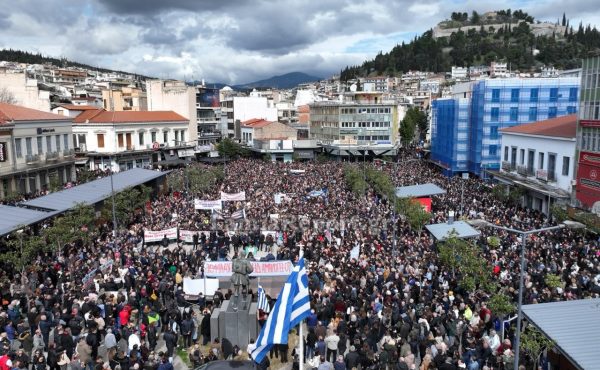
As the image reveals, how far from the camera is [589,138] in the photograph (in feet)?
104

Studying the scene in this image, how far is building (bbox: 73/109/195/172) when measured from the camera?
56.8 metres

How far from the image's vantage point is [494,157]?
53250mm

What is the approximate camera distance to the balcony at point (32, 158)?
39.6m

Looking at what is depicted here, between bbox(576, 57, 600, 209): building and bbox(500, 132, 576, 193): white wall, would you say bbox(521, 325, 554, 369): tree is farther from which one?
bbox(500, 132, 576, 193): white wall

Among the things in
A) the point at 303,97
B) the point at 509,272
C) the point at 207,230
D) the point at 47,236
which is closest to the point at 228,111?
the point at 303,97

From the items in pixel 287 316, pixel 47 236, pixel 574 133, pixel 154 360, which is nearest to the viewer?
pixel 287 316

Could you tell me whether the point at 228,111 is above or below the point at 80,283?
above

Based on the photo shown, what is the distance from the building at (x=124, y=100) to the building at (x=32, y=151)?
25.1 meters

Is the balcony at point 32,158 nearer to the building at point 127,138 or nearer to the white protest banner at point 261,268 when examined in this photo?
the building at point 127,138

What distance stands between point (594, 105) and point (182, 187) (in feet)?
101

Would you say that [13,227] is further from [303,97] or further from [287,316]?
[303,97]

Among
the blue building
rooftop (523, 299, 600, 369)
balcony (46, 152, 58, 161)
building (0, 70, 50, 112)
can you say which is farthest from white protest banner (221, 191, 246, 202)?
building (0, 70, 50, 112)

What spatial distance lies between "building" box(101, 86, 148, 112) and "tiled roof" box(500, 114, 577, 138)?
5051cm

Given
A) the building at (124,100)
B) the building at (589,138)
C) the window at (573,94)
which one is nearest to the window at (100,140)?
the building at (124,100)
